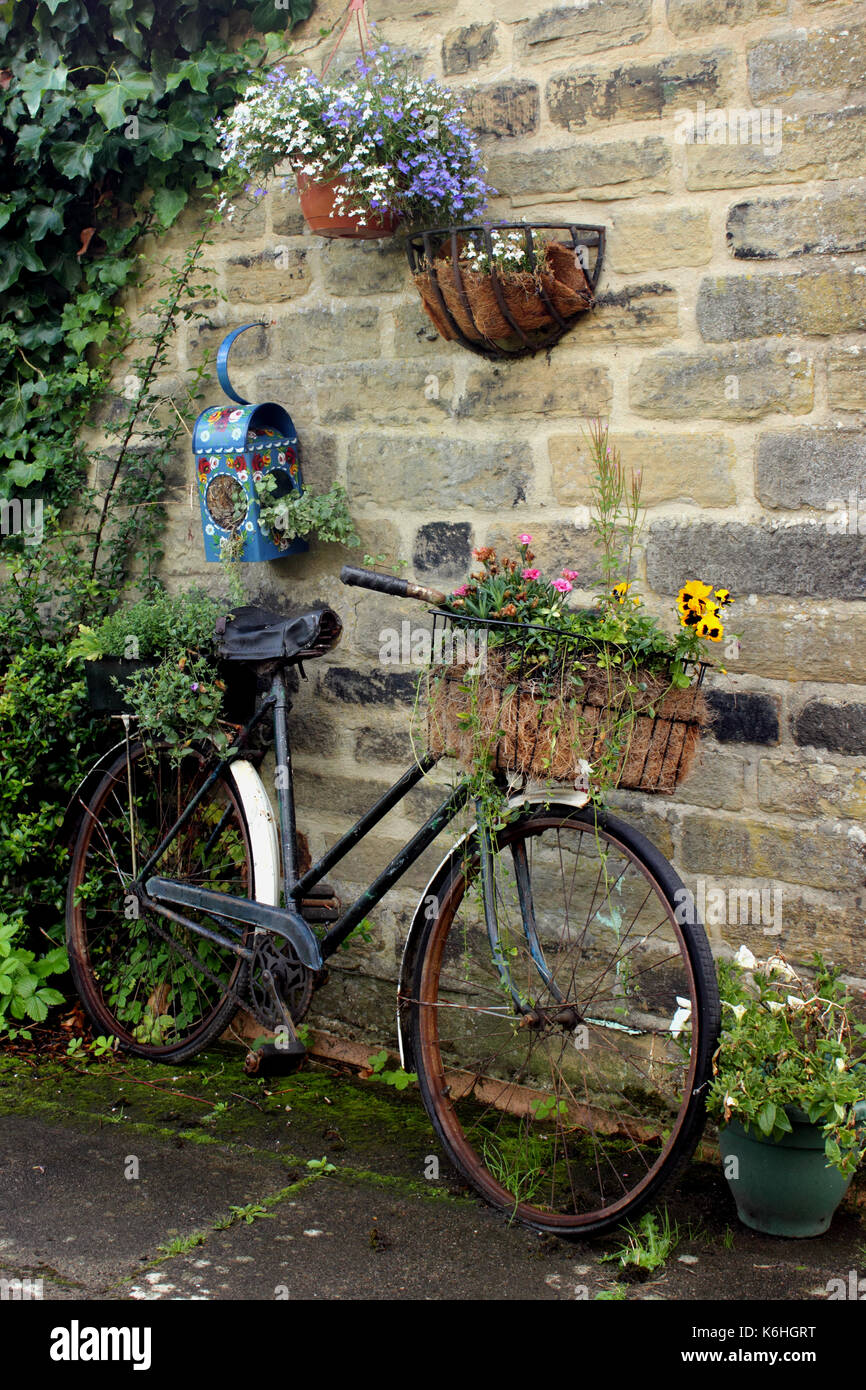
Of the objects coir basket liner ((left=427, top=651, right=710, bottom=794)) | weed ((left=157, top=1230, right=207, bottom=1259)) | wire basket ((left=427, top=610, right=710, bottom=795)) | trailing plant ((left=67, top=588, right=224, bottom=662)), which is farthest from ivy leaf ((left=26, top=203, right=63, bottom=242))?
weed ((left=157, top=1230, right=207, bottom=1259))

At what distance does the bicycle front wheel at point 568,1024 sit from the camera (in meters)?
2.81

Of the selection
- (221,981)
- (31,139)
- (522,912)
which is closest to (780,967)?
(522,912)

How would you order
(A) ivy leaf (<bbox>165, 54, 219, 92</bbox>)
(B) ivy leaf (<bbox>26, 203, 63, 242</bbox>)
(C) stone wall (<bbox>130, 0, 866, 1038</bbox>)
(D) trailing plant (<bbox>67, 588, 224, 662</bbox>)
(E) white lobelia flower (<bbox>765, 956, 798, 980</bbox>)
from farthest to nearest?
1. (B) ivy leaf (<bbox>26, 203, 63, 242</bbox>)
2. (A) ivy leaf (<bbox>165, 54, 219, 92</bbox>)
3. (D) trailing plant (<bbox>67, 588, 224, 662</bbox>)
4. (C) stone wall (<bbox>130, 0, 866, 1038</bbox>)
5. (E) white lobelia flower (<bbox>765, 956, 798, 980</bbox>)

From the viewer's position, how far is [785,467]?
306 centimetres

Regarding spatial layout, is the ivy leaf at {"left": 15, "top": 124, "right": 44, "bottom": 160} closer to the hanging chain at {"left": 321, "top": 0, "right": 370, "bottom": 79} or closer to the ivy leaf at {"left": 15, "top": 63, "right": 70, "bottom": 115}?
the ivy leaf at {"left": 15, "top": 63, "right": 70, "bottom": 115}

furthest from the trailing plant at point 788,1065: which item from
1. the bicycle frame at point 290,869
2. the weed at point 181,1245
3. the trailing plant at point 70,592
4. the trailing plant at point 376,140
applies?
the trailing plant at point 70,592

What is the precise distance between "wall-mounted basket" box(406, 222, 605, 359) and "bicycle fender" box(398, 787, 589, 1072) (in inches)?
50.0

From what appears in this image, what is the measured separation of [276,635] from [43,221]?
196cm

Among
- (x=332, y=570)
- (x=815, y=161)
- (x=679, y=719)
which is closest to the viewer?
(x=679, y=719)

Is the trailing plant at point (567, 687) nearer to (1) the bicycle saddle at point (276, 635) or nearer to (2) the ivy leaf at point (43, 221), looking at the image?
(1) the bicycle saddle at point (276, 635)

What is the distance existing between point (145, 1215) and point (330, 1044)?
1.14 metres

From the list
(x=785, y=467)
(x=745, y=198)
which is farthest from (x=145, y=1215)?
(x=745, y=198)

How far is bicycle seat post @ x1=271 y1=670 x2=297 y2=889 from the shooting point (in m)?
3.47

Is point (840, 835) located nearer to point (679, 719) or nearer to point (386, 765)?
point (679, 719)
